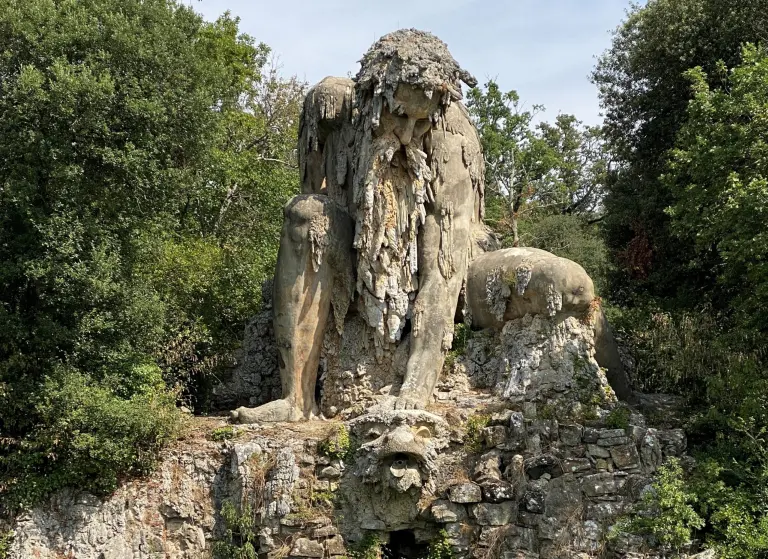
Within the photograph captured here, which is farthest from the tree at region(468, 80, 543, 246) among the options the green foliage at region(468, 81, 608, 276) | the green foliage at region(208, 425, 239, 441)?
the green foliage at region(208, 425, 239, 441)

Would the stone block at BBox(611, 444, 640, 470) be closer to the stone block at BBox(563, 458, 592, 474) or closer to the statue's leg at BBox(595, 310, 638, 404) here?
the stone block at BBox(563, 458, 592, 474)

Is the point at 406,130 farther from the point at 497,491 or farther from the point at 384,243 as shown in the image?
the point at 497,491

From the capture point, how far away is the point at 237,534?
24.0 feet

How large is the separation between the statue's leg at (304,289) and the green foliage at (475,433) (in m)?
1.58

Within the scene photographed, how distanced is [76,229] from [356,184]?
121 inches

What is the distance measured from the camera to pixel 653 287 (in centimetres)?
1258

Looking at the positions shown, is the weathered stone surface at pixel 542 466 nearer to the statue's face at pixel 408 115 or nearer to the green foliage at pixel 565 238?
the statue's face at pixel 408 115

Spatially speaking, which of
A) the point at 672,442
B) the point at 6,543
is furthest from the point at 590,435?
the point at 6,543

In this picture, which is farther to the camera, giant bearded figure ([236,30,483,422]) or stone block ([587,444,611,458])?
giant bearded figure ([236,30,483,422])

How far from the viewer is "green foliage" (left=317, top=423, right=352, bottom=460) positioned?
7.19 metres

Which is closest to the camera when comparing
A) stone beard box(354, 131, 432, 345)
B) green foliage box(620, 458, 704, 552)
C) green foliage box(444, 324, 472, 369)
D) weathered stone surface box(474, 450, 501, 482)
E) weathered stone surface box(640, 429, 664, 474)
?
green foliage box(620, 458, 704, 552)

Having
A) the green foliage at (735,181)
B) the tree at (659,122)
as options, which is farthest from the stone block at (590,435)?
the tree at (659,122)

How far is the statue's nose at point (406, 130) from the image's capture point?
773cm

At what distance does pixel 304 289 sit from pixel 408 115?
184 centimetres
